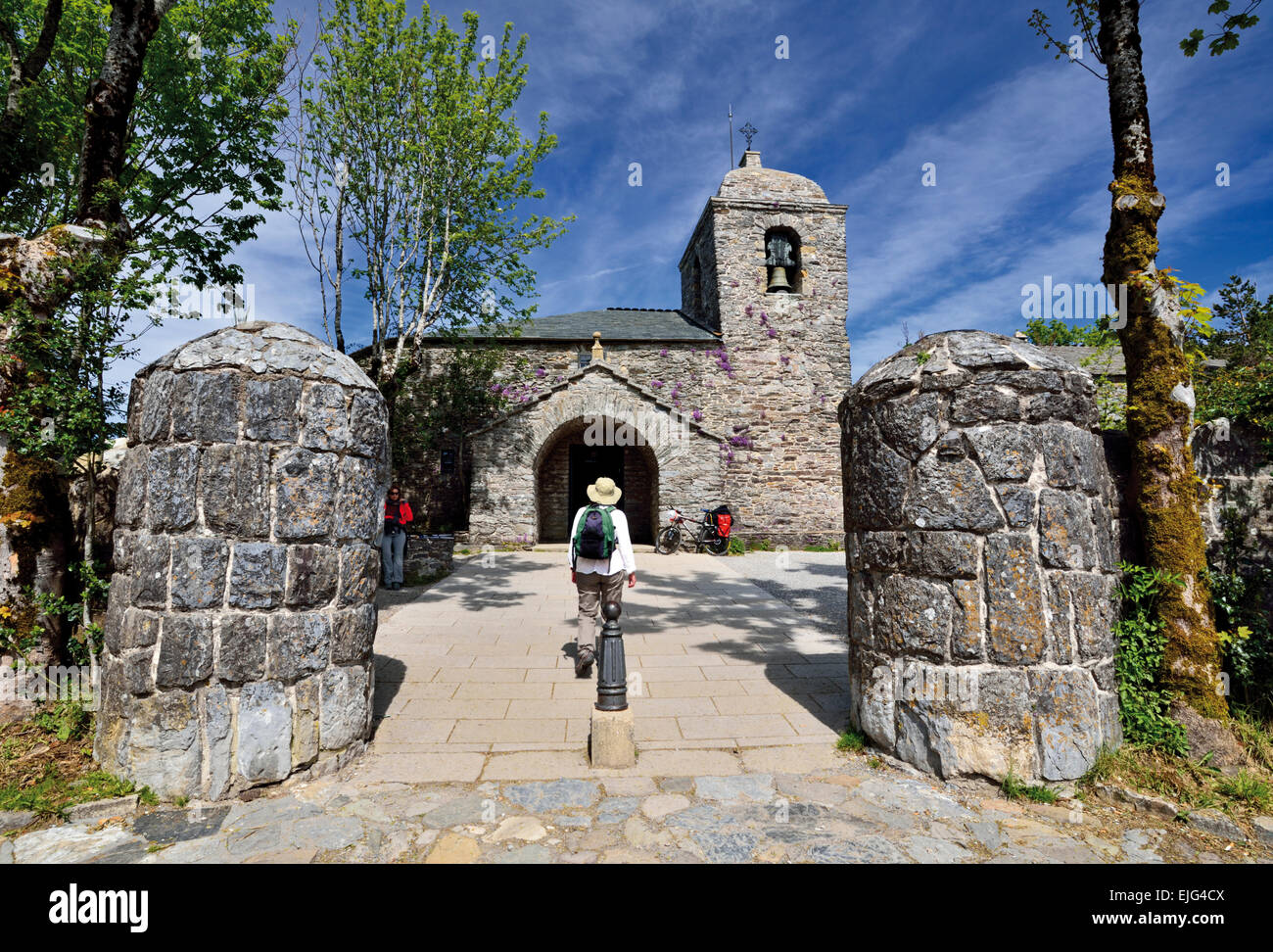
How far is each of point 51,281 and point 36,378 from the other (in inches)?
25.5

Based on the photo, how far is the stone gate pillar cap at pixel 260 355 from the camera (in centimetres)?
322

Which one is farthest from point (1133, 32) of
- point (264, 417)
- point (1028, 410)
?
point (264, 417)

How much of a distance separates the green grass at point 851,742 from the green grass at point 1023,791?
0.77 meters

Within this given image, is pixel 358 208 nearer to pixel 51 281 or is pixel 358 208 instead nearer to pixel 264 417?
pixel 51 281

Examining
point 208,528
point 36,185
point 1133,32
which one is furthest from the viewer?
point 36,185

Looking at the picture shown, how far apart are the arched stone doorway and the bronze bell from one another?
18.9ft

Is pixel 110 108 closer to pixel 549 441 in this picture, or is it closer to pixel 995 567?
pixel 995 567

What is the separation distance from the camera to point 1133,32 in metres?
3.66

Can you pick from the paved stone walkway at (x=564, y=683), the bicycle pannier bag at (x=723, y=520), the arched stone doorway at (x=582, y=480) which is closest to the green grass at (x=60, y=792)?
the paved stone walkway at (x=564, y=683)

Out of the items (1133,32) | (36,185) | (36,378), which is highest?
(36,185)

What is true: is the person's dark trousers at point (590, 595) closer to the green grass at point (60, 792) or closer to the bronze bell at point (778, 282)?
the green grass at point (60, 792)

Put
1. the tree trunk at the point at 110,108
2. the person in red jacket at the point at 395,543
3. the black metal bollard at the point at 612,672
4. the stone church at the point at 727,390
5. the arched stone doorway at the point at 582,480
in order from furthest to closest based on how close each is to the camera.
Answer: the arched stone doorway at the point at 582,480 → the stone church at the point at 727,390 → the person in red jacket at the point at 395,543 → the tree trunk at the point at 110,108 → the black metal bollard at the point at 612,672

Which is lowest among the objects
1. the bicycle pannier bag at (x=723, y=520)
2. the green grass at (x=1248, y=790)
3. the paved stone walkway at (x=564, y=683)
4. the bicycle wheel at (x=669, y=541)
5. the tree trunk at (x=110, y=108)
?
the paved stone walkway at (x=564, y=683)

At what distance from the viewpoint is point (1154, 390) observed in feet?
11.3
